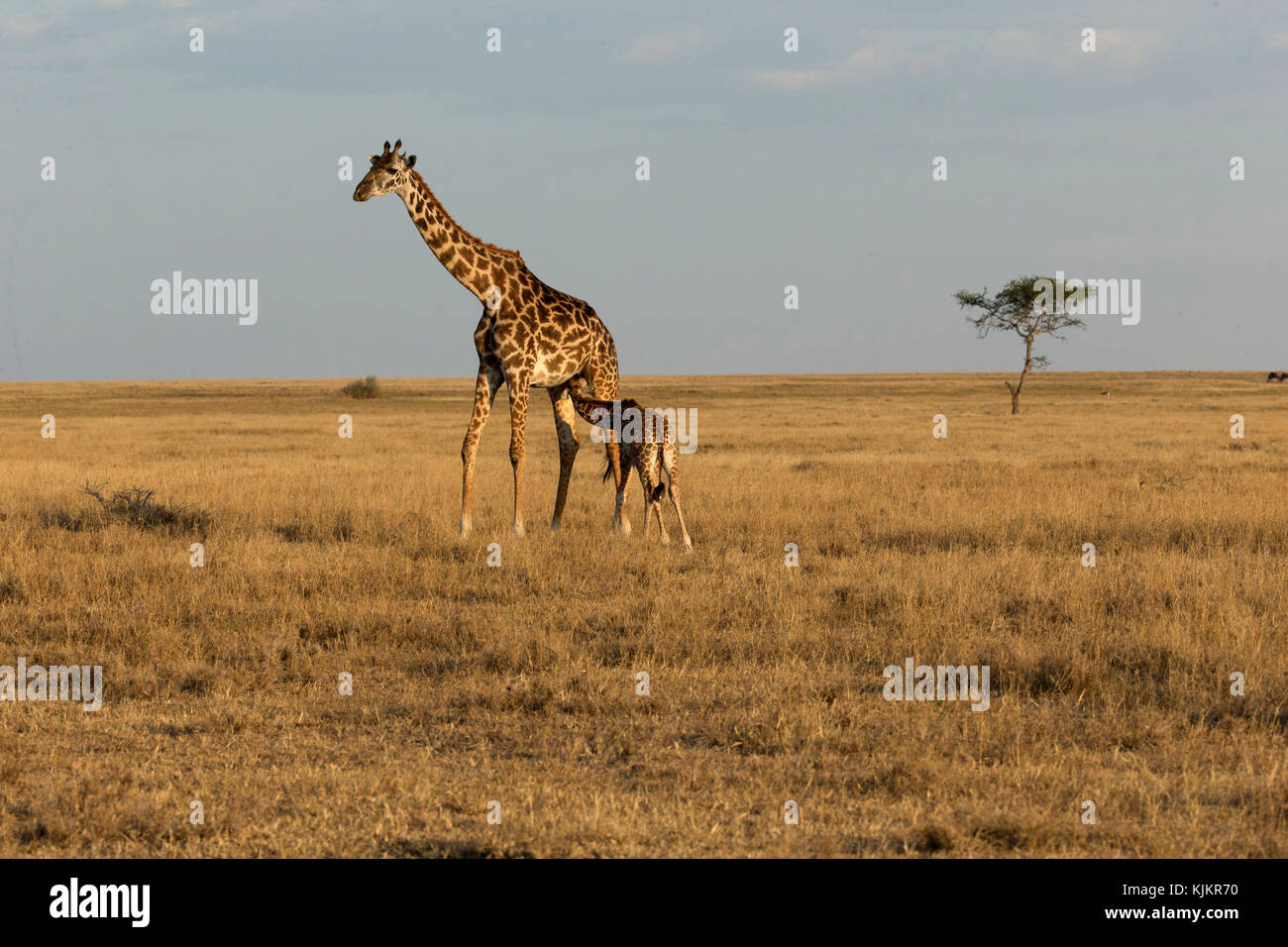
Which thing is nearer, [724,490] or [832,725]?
[832,725]

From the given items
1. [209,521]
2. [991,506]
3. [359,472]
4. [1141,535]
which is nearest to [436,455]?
[359,472]

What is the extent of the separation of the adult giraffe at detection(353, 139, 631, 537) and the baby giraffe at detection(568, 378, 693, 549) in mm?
344

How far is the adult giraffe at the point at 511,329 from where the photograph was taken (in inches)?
522

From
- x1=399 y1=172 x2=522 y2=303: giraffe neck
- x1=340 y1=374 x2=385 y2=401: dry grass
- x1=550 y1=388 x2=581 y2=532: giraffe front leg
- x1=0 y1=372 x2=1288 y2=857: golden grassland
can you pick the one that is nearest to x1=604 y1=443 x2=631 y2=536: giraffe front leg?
x1=0 y1=372 x2=1288 y2=857: golden grassland

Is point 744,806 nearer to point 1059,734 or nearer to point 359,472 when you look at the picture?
point 1059,734

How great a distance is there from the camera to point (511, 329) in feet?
43.8

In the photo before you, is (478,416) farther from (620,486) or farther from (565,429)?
(620,486)

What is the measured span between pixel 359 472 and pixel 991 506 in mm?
11649

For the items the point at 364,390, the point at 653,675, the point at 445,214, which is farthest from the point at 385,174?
the point at 364,390

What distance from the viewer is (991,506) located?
1539 centimetres

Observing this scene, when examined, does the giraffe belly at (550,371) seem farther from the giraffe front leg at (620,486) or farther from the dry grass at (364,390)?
the dry grass at (364,390)

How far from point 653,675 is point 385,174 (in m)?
7.40

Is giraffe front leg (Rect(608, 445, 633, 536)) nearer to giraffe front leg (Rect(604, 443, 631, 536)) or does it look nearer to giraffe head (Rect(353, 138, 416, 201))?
giraffe front leg (Rect(604, 443, 631, 536))

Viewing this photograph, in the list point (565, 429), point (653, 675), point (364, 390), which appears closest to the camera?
point (653, 675)
